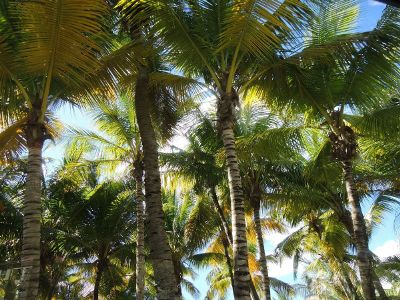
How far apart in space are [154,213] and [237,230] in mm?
1854

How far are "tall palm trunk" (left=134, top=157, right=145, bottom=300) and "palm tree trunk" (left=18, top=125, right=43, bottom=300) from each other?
6.21 meters

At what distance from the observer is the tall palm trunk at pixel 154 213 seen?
24.9 ft

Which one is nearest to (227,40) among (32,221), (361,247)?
(32,221)

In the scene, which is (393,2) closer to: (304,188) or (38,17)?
(38,17)

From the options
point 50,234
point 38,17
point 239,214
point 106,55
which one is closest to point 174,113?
point 106,55

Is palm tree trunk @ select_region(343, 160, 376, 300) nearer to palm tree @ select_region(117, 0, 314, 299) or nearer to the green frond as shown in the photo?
palm tree @ select_region(117, 0, 314, 299)

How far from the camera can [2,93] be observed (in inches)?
367

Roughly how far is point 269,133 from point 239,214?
3.63 meters

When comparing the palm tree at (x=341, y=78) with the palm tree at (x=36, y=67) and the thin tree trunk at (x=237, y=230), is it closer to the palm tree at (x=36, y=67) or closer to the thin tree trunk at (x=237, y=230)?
the thin tree trunk at (x=237, y=230)

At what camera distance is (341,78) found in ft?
37.2

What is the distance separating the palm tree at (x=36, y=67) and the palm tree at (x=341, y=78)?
465 cm

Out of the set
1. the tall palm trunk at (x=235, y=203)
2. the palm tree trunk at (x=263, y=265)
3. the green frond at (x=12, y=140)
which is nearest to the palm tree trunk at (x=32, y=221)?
the green frond at (x=12, y=140)

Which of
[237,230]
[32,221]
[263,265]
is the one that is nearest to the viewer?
[32,221]

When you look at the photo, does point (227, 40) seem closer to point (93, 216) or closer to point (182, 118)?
point (182, 118)
